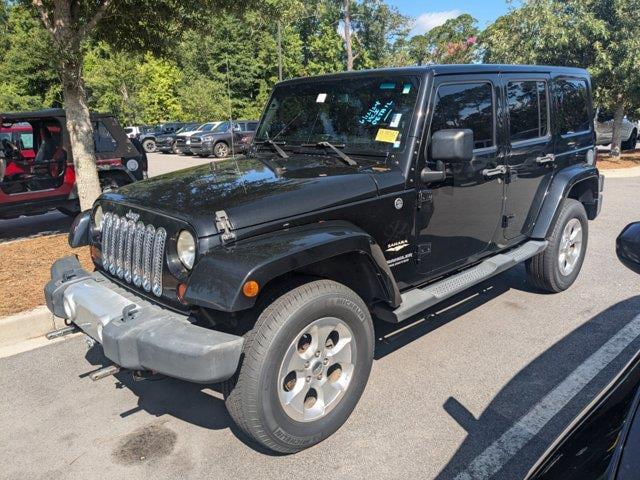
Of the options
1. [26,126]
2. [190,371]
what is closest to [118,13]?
[26,126]

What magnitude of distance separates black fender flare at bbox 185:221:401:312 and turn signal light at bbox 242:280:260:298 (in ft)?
0.05

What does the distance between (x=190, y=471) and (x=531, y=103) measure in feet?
13.3

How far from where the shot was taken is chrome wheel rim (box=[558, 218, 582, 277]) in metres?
4.97

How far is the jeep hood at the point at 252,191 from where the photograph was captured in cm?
272

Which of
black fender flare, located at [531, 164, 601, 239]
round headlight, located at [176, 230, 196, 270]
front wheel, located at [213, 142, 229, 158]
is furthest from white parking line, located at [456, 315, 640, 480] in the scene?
front wheel, located at [213, 142, 229, 158]

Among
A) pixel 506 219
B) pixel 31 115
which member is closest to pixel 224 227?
pixel 506 219

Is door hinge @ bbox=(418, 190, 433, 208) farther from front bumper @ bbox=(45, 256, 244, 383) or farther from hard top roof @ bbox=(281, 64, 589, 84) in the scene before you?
front bumper @ bbox=(45, 256, 244, 383)

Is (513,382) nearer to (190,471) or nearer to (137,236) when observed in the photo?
(190,471)

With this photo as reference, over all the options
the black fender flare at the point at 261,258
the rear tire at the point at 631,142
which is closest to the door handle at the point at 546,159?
the black fender flare at the point at 261,258

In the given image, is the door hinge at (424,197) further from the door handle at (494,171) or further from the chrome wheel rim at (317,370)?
the chrome wheel rim at (317,370)

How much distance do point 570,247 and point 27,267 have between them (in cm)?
627

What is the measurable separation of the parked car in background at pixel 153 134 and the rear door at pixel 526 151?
27550 millimetres

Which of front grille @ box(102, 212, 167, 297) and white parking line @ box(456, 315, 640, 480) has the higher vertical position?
front grille @ box(102, 212, 167, 297)

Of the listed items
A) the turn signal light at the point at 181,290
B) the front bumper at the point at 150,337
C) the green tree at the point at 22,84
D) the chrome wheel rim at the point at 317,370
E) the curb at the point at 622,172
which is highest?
the green tree at the point at 22,84
